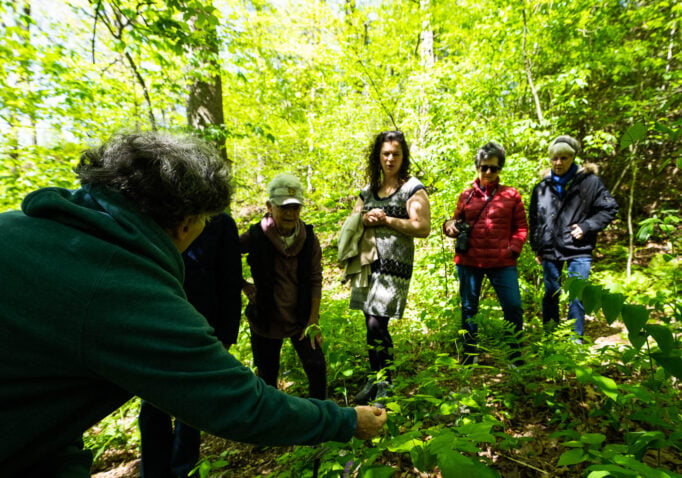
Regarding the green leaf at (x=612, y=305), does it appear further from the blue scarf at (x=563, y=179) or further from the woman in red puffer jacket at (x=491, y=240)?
the blue scarf at (x=563, y=179)

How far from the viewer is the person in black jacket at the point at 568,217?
3.05 meters

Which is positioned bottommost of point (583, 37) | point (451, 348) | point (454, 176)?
point (451, 348)

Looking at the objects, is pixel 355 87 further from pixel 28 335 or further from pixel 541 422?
pixel 28 335

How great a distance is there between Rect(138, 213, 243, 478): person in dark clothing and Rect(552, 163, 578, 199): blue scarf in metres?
3.34

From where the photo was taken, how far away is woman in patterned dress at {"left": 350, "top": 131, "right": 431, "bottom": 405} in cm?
259

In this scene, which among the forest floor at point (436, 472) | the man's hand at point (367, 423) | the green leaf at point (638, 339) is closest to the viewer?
the green leaf at point (638, 339)

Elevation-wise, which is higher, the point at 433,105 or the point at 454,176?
the point at 433,105

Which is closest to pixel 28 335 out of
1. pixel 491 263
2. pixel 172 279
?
pixel 172 279

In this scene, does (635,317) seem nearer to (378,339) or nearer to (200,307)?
(378,339)

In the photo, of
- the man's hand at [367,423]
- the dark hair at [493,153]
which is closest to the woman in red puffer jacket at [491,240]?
the dark hair at [493,153]

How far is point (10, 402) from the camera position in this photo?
785mm

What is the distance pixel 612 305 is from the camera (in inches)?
43.3

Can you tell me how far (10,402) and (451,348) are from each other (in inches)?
144

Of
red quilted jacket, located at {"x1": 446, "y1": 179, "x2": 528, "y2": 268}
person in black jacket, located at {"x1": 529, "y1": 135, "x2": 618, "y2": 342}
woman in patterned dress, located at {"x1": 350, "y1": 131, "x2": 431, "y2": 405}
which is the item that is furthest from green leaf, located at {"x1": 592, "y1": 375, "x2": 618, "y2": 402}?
person in black jacket, located at {"x1": 529, "y1": 135, "x2": 618, "y2": 342}
